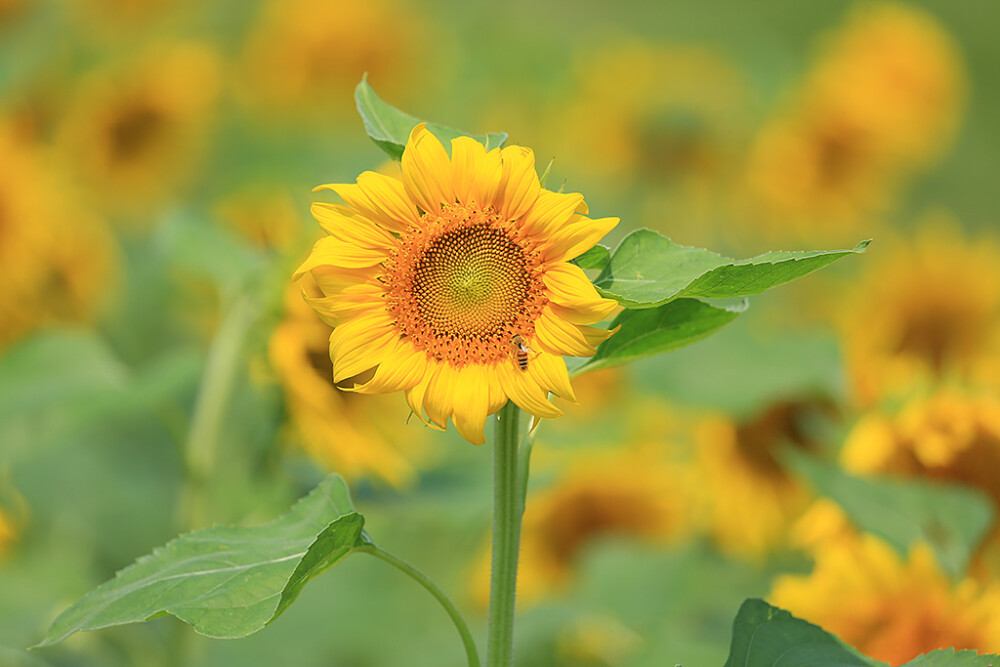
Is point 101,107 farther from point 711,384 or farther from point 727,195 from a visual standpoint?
point 711,384

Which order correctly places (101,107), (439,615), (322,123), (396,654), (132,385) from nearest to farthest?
(132,385), (396,654), (439,615), (101,107), (322,123)

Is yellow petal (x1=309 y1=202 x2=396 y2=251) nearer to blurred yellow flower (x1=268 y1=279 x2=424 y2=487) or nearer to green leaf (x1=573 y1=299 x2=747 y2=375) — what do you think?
green leaf (x1=573 y1=299 x2=747 y2=375)

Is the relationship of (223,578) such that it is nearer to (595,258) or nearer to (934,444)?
(595,258)

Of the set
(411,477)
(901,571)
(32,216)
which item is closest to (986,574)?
(901,571)

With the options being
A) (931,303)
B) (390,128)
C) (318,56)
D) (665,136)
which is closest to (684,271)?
(390,128)

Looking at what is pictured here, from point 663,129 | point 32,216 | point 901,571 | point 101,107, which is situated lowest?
point 901,571

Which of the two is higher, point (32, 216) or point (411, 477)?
point (32, 216)
